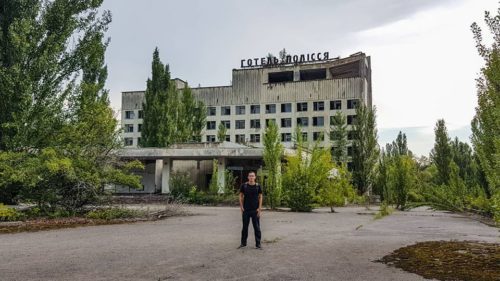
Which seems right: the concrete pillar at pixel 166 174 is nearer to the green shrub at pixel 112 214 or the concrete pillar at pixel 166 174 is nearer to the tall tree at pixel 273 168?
the tall tree at pixel 273 168

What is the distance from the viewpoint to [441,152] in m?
41.9

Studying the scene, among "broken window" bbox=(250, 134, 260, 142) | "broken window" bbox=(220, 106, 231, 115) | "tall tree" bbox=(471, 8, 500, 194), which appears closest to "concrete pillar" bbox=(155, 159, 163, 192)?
"broken window" bbox=(250, 134, 260, 142)

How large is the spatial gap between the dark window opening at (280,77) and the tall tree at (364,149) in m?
23.6

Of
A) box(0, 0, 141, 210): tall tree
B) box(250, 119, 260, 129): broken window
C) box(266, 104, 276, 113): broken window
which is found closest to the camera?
box(0, 0, 141, 210): tall tree

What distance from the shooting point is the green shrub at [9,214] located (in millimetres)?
14648

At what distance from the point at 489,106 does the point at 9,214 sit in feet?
48.1

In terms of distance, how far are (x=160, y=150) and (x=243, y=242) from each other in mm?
29190

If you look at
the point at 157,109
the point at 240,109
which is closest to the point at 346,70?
the point at 240,109

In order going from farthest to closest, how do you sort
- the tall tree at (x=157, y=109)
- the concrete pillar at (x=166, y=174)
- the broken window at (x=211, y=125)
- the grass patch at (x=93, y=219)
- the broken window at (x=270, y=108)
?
1. the broken window at (x=211, y=125)
2. the broken window at (x=270, y=108)
3. the tall tree at (x=157, y=109)
4. the concrete pillar at (x=166, y=174)
5. the grass patch at (x=93, y=219)

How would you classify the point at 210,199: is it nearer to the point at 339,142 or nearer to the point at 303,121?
the point at 339,142

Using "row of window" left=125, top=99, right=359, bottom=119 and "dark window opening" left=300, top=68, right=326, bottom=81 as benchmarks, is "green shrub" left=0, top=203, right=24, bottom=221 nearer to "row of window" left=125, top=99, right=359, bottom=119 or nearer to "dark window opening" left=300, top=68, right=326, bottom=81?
"row of window" left=125, top=99, right=359, bottom=119

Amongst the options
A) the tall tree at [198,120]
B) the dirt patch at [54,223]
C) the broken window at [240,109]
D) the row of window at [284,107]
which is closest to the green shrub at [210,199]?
the dirt patch at [54,223]

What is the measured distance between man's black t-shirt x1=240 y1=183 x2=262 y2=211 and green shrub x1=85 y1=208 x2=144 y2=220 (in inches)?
355

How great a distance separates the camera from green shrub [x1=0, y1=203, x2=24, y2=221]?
48.1ft
